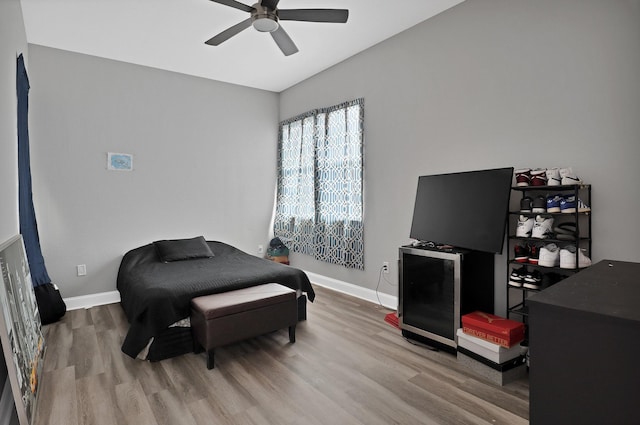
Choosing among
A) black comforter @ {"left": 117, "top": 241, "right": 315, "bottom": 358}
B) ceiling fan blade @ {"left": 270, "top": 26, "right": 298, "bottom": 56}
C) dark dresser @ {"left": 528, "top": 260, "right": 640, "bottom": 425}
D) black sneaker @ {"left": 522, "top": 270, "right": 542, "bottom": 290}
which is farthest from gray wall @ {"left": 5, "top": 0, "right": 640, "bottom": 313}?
dark dresser @ {"left": 528, "top": 260, "right": 640, "bottom": 425}

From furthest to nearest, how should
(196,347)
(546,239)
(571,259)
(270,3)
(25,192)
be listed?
(25,192)
(196,347)
(270,3)
(546,239)
(571,259)

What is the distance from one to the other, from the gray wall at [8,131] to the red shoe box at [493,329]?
2.73 m

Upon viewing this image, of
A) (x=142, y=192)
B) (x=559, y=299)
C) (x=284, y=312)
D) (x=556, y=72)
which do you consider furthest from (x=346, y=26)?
(x=559, y=299)

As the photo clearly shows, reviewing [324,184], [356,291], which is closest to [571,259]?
[356,291]

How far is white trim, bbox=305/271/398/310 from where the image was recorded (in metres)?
3.82

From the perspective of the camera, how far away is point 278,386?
2.28 meters

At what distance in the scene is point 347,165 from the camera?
167 inches

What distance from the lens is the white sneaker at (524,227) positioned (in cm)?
249

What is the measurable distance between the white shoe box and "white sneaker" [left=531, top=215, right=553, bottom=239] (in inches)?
30.1

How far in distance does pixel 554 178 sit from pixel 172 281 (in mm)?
3036

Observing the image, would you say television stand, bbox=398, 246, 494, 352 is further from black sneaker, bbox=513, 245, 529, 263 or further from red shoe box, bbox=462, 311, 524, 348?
black sneaker, bbox=513, 245, 529, 263

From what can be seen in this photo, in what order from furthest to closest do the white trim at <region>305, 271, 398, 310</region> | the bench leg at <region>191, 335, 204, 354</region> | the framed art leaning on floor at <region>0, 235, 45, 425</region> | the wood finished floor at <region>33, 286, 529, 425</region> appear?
1. the white trim at <region>305, 271, 398, 310</region>
2. the bench leg at <region>191, 335, 204, 354</region>
3. the wood finished floor at <region>33, 286, 529, 425</region>
4. the framed art leaning on floor at <region>0, 235, 45, 425</region>

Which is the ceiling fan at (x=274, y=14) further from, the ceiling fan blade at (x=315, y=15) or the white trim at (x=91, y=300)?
the white trim at (x=91, y=300)

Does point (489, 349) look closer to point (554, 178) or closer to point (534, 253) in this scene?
point (534, 253)
